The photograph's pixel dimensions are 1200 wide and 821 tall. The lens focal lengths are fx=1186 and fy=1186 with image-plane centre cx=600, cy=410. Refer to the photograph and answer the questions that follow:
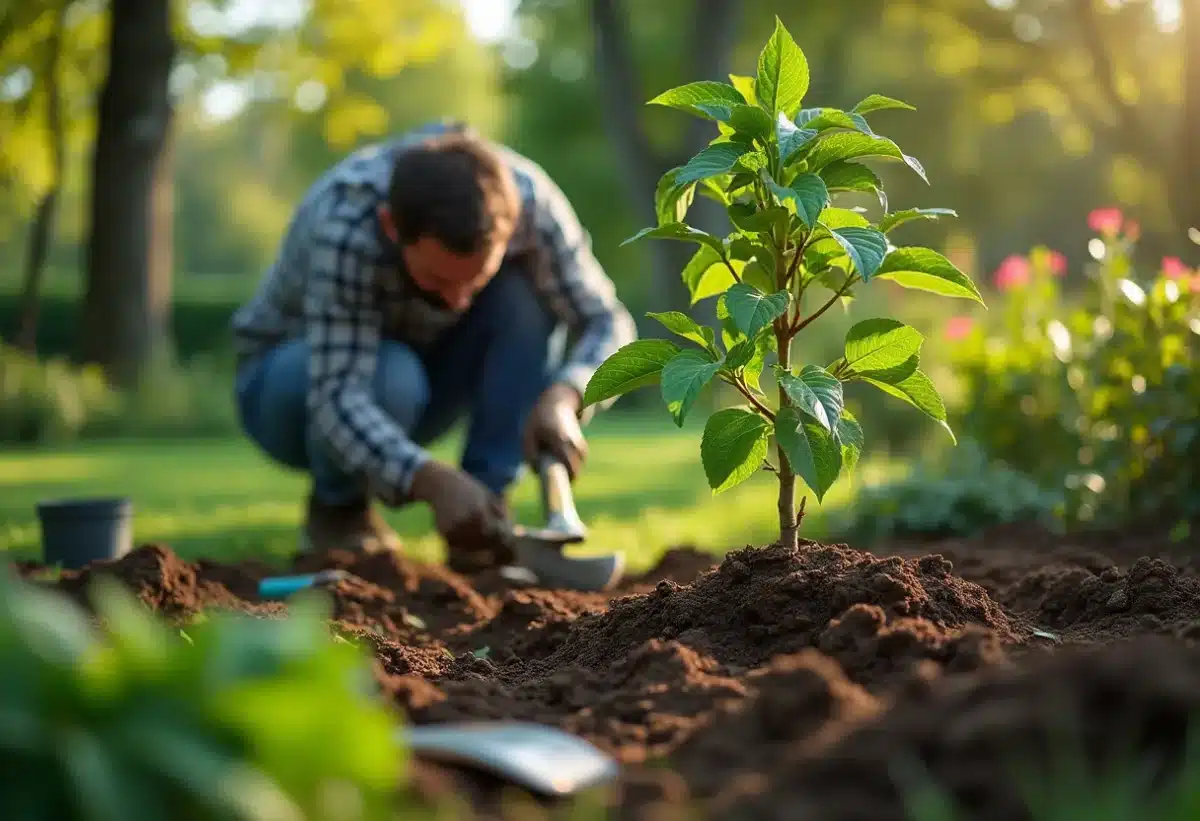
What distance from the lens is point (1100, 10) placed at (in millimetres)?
18297

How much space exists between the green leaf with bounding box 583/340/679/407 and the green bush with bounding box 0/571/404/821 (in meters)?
1.10

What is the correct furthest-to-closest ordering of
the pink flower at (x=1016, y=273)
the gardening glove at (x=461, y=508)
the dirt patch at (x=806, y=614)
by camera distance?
the pink flower at (x=1016, y=273) → the gardening glove at (x=461, y=508) → the dirt patch at (x=806, y=614)

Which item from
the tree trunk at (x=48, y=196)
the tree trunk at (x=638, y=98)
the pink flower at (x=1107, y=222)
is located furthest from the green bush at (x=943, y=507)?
the tree trunk at (x=48, y=196)

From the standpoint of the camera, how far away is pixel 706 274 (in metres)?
2.30

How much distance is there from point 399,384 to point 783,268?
1987 millimetres

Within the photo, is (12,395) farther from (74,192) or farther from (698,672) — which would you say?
(74,192)

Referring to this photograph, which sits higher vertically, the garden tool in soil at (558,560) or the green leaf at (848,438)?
the green leaf at (848,438)

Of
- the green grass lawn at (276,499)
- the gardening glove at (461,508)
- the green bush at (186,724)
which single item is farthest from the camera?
the green grass lawn at (276,499)

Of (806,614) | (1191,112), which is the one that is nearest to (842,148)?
(806,614)

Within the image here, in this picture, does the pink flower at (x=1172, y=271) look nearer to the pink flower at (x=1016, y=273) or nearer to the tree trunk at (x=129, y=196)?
the pink flower at (x=1016, y=273)

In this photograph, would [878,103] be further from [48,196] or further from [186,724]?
[48,196]

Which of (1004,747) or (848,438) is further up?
(848,438)

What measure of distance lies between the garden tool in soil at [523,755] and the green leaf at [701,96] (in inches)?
45.7

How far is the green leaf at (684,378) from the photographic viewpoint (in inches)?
73.5
